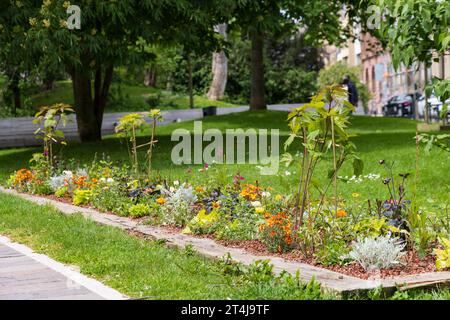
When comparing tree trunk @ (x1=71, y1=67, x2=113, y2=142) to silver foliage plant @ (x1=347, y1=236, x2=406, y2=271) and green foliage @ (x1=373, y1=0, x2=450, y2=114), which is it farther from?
silver foliage plant @ (x1=347, y1=236, x2=406, y2=271)

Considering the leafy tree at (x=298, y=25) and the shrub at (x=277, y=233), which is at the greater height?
the leafy tree at (x=298, y=25)

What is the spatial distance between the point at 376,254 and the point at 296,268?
1.96ft

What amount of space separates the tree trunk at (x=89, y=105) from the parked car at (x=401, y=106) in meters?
21.7

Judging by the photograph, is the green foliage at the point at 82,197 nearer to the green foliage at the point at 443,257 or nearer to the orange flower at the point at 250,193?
the orange flower at the point at 250,193

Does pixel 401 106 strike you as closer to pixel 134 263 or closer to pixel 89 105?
pixel 89 105

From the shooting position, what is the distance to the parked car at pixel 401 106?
4334 cm

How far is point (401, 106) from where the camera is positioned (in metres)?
44.2

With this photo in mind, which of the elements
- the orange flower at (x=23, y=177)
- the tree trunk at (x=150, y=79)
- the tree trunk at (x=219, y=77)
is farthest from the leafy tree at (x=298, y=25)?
the tree trunk at (x=150, y=79)

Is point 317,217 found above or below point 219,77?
below

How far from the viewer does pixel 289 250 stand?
285 inches

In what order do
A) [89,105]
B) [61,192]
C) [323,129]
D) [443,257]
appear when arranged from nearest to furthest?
[443,257], [323,129], [61,192], [89,105]

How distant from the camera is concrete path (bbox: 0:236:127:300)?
598cm

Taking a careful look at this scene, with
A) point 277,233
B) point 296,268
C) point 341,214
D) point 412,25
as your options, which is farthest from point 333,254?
point 412,25

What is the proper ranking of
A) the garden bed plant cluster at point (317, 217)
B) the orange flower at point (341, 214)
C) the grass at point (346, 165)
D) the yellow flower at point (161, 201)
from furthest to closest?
the grass at point (346, 165) → the yellow flower at point (161, 201) → the orange flower at point (341, 214) → the garden bed plant cluster at point (317, 217)
